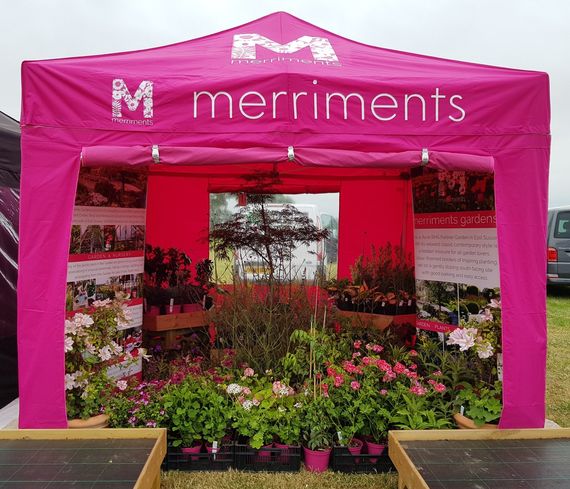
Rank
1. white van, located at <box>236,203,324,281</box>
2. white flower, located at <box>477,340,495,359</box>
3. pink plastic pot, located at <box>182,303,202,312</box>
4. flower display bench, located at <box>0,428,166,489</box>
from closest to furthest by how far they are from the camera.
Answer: flower display bench, located at <box>0,428,166,489</box> → white flower, located at <box>477,340,495,359</box> → white van, located at <box>236,203,324,281</box> → pink plastic pot, located at <box>182,303,202,312</box>

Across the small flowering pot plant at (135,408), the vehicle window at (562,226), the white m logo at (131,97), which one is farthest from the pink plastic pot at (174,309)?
the vehicle window at (562,226)

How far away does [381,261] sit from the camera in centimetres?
483

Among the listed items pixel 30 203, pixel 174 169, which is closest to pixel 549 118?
pixel 30 203

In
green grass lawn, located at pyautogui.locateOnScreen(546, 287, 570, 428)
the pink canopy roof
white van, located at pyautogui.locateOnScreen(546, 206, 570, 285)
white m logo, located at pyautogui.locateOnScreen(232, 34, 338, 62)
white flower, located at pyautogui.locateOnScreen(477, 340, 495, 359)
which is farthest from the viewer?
white van, located at pyautogui.locateOnScreen(546, 206, 570, 285)

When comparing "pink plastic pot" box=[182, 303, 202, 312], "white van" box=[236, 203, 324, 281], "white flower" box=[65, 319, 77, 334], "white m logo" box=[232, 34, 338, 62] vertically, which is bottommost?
"pink plastic pot" box=[182, 303, 202, 312]

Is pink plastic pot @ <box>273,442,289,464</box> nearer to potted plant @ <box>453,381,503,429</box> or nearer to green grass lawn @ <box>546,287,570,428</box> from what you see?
potted plant @ <box>453,381,503,429</box>

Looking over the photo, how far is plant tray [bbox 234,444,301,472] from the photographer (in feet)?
8.50

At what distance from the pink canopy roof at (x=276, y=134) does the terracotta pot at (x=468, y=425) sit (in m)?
0.09

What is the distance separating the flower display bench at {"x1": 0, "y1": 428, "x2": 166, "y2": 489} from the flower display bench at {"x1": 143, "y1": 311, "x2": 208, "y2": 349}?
196 centimetres

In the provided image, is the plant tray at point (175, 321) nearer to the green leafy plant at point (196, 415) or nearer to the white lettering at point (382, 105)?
the green leafy plant at point (196, 415)

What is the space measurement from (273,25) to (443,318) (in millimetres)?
2499

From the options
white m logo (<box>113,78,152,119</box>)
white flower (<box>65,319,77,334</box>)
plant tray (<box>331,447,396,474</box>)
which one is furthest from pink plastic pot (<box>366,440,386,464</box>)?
white m logo (<box>113,78,152,119</box>)

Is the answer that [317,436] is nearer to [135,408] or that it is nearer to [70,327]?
[135,408]

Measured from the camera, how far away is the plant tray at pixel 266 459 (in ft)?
8.50
